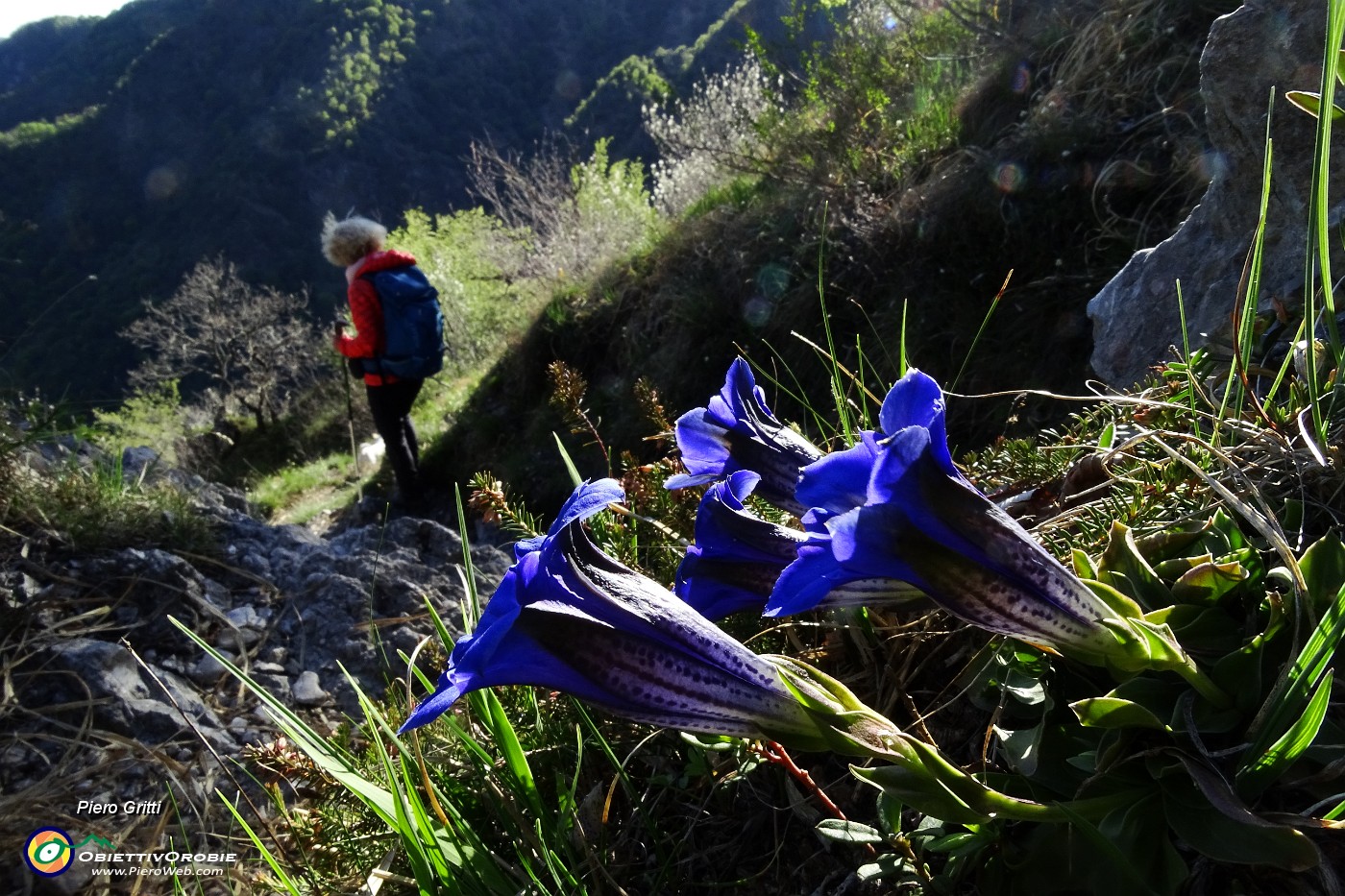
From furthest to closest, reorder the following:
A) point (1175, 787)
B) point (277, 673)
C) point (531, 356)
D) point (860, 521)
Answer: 1. point (531, 356)
2. point (277, 673)
3. point (1175, 787)
4. point (860, 521)

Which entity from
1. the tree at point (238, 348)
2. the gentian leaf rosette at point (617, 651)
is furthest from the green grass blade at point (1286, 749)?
the tree at point (238, 348)

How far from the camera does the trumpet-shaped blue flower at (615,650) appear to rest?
2.51 ft

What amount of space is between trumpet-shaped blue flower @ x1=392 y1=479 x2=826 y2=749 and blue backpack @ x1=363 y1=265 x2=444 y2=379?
5953 millimetres

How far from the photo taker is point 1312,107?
108cm

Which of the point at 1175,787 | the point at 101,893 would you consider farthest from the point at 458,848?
the point at 101,893

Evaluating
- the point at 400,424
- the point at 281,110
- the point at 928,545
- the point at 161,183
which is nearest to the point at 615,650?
the point at 928,545

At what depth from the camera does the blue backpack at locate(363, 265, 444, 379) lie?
249 inches

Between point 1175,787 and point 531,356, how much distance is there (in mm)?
A: 8390

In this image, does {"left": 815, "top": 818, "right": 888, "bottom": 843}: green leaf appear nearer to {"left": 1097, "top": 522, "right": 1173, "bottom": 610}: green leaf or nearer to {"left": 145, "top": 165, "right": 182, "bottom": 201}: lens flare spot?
{"left": 1097, "top": 522, "right": 1173, "bottom": 610}: green leaf

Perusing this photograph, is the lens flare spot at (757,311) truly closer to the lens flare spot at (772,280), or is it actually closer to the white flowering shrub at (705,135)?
the lens flare spot at (772,280)

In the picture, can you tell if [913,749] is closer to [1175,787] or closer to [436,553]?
[1175,787]

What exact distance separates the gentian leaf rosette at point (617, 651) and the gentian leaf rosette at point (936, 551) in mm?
131

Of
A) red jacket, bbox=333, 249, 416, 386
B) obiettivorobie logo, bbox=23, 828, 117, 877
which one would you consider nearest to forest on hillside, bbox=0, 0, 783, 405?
red jacket, bbox=333, 249, 416, 386

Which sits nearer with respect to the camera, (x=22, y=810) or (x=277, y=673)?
(x=22, y=810)
